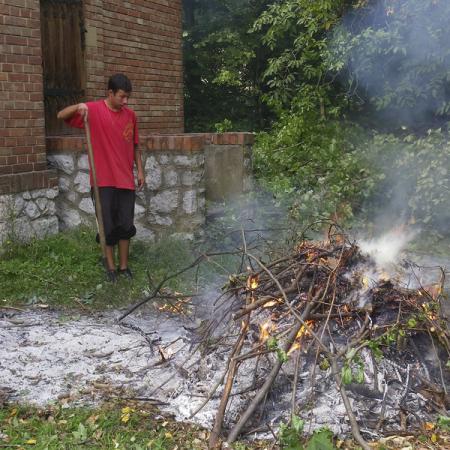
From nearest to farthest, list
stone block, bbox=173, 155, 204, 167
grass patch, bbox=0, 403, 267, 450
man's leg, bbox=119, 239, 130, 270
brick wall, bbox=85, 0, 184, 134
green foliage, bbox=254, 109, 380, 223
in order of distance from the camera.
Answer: grass patch, bbox=0, 403, 267, 450 → man's leg, bbox=119, 239, 130, 270 → stone block, bbox=173, 155, 204, 167 → brick wall, bbox=85, 0, 184, 134 → green foliage, bbox=254, 109, 380, 223

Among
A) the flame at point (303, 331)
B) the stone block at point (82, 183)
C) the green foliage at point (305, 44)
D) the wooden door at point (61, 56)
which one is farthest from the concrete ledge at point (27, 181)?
the green foliage at point (305, 44)

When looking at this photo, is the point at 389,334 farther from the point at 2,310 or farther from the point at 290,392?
the point at 2,310

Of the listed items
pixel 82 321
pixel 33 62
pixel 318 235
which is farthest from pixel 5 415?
pixel 318 235

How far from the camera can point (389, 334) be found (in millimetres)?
3537

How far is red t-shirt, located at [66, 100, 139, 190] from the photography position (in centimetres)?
549

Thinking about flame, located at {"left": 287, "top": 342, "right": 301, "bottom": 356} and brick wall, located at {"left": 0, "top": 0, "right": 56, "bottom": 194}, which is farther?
brick wall, located at {"left": 0, "top": 0, "right": 56, "bottom": 194}

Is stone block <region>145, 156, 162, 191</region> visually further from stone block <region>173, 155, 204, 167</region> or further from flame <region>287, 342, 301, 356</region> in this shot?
flame <region>287, 342, 301, 356</region>

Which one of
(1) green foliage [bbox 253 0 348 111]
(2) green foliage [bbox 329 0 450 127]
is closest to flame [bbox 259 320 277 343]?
(2) green foliage [bbox 329 0 450 127]

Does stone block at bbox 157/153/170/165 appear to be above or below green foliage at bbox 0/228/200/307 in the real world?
above

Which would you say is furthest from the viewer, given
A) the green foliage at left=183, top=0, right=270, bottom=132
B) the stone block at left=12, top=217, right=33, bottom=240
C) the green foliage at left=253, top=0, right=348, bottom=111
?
the green foliage at left=183, top=0, right=270, bottom=132

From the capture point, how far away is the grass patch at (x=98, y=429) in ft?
10.4

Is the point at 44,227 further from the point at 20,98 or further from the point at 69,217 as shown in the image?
the point at 20,98

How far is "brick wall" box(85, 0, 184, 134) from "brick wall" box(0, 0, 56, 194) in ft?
4.29

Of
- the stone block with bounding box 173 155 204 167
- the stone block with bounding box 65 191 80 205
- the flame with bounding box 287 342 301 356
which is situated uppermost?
the stone block with bounding box 173 155 204 167
